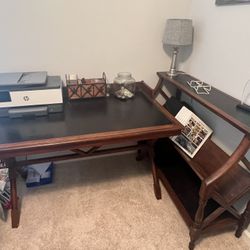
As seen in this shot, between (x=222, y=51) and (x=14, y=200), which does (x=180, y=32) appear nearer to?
(x=222, y=51)

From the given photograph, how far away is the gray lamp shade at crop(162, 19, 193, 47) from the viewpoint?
1.61 meters

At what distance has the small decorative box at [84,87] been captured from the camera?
5.43ft

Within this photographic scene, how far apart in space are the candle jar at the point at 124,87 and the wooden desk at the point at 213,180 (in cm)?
28

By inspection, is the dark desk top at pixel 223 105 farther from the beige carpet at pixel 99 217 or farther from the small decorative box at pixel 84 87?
the beige carpet at pixel 99 217

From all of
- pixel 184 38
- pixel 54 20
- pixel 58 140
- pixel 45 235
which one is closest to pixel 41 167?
pixel 45 235

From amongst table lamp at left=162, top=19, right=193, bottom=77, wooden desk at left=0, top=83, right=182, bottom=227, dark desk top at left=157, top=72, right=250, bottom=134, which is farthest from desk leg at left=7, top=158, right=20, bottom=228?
table lamp at left=162, top=19, right=193, bottom=77

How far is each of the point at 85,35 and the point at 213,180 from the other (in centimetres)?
133

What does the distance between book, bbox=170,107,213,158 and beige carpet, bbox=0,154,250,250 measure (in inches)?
17.2

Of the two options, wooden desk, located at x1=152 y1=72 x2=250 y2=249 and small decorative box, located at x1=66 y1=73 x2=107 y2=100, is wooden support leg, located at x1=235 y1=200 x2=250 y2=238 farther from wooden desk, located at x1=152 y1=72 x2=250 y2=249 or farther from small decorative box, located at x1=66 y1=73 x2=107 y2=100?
small decorative box, located at x1=66 y1=73 x2=107 y2=100

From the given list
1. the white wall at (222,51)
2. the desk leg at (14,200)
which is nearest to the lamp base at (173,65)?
the white wall at (222,51)

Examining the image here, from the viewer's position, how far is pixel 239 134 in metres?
1.45

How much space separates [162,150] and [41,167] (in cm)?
105

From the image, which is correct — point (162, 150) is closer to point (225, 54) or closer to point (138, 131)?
point (138, 131)

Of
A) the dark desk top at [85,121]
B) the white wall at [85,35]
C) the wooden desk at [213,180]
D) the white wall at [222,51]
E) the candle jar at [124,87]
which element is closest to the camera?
the wooden desk at [213,180]
